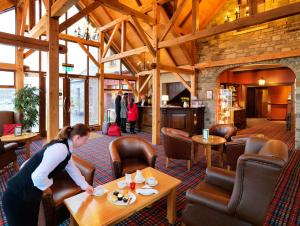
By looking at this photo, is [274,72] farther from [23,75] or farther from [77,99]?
[23,75]

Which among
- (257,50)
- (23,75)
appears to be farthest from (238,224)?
(23,75)

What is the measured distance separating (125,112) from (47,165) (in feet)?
21.7

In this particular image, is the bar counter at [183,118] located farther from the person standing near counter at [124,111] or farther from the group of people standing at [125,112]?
the person standing near counter at [124,111]

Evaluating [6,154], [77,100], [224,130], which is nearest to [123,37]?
[77,100]

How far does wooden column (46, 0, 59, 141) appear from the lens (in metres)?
3.49

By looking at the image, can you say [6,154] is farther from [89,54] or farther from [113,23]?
[113,23]

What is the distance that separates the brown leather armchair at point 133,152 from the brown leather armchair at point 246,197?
1.22 m

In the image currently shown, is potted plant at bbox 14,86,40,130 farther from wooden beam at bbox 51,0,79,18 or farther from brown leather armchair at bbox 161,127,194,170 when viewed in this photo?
brown leather armchair at bbox 161,127,194,170

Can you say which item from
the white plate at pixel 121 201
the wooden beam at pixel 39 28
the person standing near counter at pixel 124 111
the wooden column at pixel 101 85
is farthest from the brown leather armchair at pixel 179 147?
the wooden column at pixel 101 85

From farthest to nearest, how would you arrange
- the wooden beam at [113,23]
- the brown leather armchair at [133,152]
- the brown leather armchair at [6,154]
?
the wooden beam at [113,23] < the brown leather armchair at [6,154] < the brown leather armchair at [133,152]

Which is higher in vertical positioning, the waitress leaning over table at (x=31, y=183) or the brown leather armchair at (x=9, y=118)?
the brown leather armchair at (x=9, y=118)

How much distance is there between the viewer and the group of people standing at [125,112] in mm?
8023

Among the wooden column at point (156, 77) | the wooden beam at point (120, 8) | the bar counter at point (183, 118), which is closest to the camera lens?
the wooden beam at point (120, 8)

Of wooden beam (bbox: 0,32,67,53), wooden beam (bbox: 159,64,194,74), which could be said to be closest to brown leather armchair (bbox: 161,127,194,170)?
wooden beam (bbox: 159,64,194,74)
